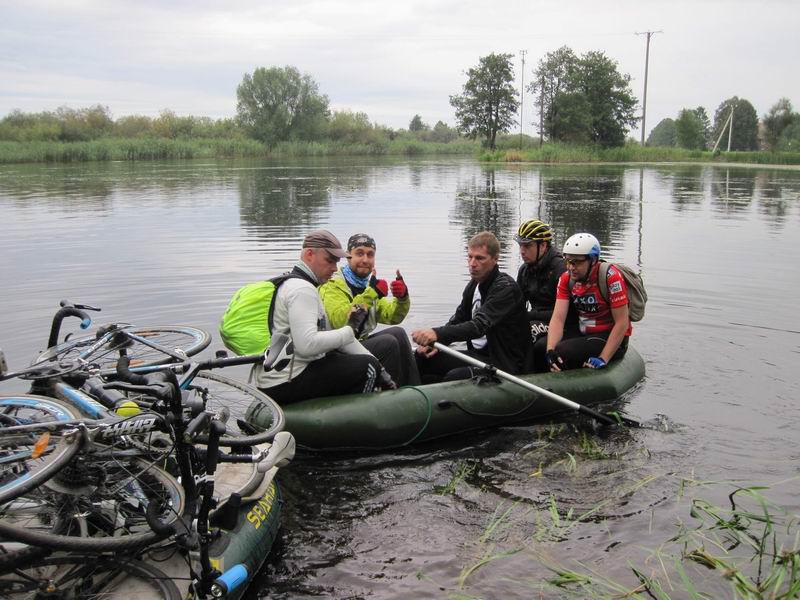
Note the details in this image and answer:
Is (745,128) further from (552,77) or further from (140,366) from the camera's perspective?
(140,366)

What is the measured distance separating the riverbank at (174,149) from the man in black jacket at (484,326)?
1685 inches

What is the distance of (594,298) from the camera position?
617 centimetres

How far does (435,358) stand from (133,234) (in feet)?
33.8

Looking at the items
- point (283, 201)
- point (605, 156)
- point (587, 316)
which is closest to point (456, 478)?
point (587, 316)

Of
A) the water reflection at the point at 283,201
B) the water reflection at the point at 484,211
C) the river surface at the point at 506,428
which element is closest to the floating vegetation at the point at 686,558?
the river surface at the point at 506,428

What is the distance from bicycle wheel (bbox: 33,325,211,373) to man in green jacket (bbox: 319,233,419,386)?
37.5 inches

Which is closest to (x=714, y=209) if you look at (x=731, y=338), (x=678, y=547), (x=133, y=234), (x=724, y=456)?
(x=731, y=338)

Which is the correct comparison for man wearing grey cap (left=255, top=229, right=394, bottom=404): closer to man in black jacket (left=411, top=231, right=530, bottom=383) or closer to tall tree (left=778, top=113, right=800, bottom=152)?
man in black jacket (left=411, top=231, right=530, bottom=383)

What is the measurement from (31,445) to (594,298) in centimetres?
458

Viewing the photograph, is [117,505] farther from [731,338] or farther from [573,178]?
[573,178]

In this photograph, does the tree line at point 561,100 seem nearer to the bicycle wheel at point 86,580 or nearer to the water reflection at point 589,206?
the water reflection at point 589,206

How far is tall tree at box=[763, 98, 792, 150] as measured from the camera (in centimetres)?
6053

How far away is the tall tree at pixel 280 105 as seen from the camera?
72250 mm

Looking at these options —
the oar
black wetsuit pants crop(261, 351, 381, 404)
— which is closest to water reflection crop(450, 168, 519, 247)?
the oar
